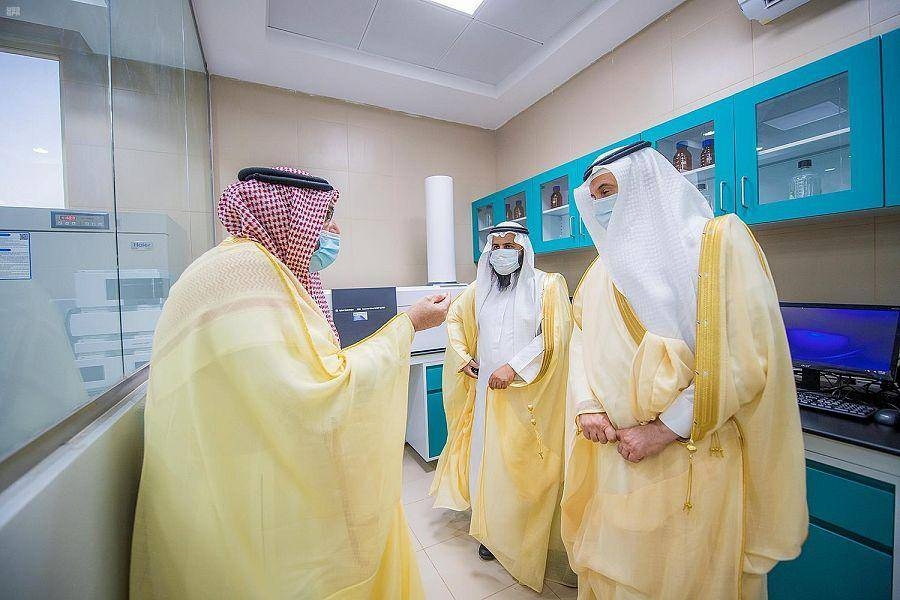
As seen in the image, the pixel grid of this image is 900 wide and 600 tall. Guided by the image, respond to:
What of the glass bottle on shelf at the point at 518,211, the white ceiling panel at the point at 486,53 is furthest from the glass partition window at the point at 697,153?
the white ceiling panel at the point at 486,53

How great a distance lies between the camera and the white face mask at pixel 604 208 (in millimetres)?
1188

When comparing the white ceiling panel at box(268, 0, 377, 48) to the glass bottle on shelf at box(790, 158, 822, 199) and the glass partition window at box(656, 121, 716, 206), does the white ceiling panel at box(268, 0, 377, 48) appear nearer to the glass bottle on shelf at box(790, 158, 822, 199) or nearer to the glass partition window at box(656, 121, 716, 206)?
the glass partition window at box(656, 121, 716, 206)

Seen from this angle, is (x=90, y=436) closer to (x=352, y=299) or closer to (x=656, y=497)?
(x=656, y=497)

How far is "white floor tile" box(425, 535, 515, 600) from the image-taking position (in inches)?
62.4

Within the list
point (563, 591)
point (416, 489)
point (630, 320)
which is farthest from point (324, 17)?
point (563, 591)

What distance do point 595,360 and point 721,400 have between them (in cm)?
35

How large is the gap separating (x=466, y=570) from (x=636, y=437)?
3.94 ft

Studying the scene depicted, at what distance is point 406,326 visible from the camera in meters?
0.99

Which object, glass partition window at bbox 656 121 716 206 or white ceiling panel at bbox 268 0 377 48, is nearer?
glass partition window at bbox 656 121 716 206

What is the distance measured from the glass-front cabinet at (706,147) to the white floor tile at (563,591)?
1821 mm

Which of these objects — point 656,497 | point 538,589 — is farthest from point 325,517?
point 538,589

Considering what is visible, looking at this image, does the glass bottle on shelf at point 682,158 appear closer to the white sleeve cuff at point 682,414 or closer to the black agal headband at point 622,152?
Answer: the black agal headband at point 622,152

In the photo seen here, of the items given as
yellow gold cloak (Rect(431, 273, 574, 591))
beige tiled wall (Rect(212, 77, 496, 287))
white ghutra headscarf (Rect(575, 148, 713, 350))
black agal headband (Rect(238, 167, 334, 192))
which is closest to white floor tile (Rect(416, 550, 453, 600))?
yellow gold cloak (Rect(431, 273, 574, 591))

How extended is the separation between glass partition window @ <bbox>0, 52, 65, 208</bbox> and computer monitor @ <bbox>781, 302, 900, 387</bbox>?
233 centimetres
